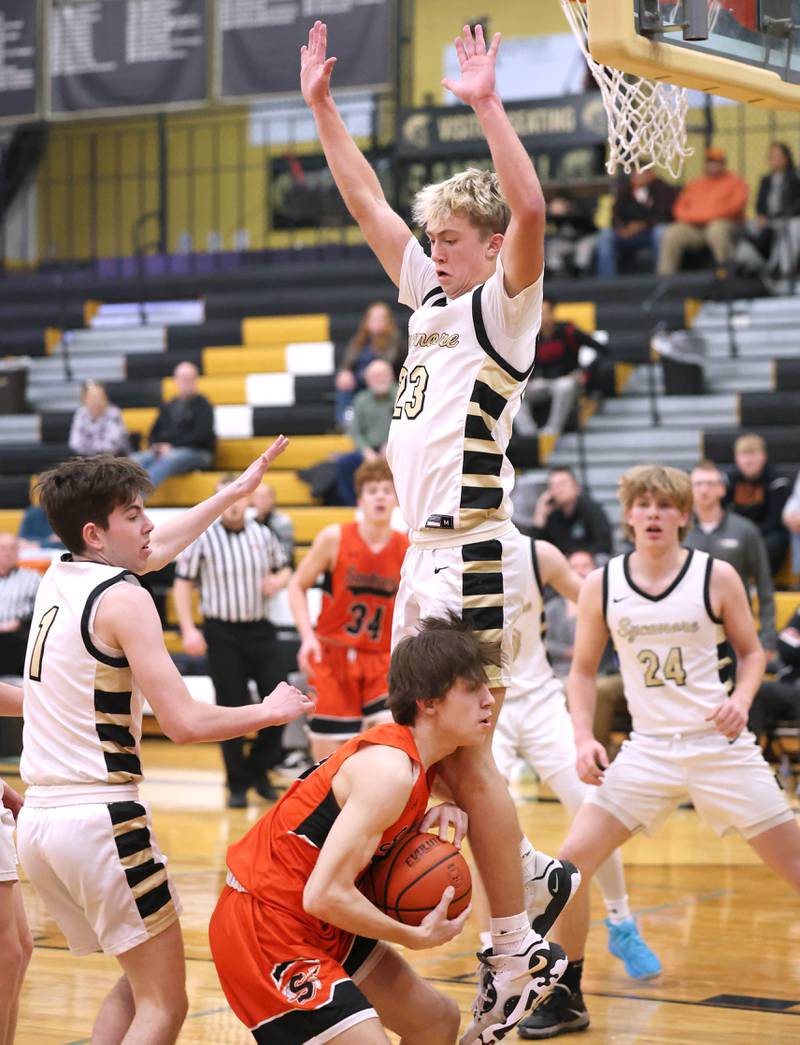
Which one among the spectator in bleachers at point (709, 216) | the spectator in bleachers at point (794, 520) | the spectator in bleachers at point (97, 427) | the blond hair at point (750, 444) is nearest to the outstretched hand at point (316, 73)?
the spectator in bleachers at point (794, 520)

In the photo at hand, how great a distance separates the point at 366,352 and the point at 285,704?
9.93m

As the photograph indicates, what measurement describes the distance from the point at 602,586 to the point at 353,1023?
2173 mm

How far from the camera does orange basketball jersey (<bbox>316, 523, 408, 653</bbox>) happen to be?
7.54 metres

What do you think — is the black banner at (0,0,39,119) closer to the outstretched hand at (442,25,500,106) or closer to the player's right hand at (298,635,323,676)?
the player's right hand at (298,635,323,676)

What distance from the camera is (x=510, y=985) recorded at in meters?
3.91

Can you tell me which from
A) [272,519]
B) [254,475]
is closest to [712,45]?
[254,475]

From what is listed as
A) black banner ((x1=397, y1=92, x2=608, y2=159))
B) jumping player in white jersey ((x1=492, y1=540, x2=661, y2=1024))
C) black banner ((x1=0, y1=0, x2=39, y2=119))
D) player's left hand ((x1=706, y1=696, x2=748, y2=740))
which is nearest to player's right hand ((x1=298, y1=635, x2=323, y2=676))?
jumping player in white jersey ((x1=492, y1=540, x2=661, y2=1024))

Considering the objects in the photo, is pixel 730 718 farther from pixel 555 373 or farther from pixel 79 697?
pixel 555 373

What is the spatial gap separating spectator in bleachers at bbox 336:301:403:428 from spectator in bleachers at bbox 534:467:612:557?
2.64m

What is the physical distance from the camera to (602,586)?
17.5ft

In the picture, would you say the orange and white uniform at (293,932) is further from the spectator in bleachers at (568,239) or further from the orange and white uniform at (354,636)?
the spectator in bleachers at (568,239)

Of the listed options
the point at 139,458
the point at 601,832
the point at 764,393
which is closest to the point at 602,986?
the point at 601,832

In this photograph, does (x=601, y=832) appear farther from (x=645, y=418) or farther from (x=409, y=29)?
(x=409, y=29)

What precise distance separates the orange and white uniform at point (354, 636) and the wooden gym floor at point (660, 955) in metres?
0.86
